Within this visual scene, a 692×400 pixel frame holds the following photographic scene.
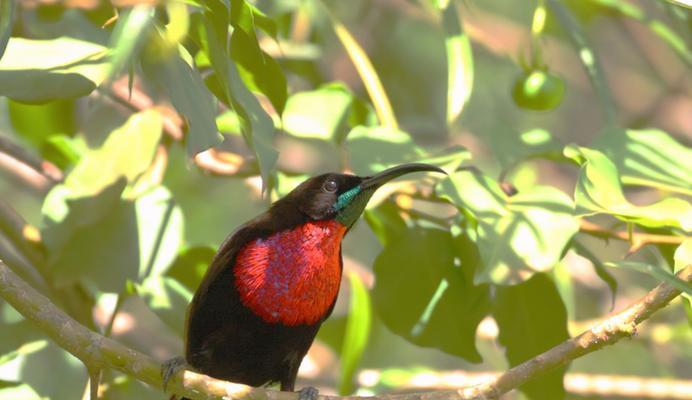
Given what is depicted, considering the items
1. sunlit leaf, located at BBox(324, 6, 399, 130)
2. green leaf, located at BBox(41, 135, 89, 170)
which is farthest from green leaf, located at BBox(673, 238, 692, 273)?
green leaf, located at BBox(41, 135, 89, 170)

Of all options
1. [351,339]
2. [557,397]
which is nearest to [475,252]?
[557,397]

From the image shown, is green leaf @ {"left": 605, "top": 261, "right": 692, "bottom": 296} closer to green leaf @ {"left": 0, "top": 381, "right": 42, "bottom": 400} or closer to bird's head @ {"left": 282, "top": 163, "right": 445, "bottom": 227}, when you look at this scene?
bird's head @ {"left": 282, "top": 163, "right": 445, "bottom": 227}

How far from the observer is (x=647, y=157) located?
291 cm

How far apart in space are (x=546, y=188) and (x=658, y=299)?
1.87 feet

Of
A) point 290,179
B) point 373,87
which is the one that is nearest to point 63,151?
point 290,179

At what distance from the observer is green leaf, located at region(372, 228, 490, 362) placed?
299cm

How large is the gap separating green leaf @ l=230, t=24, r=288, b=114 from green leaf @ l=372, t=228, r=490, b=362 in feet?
2.01

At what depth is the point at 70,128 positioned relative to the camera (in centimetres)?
439

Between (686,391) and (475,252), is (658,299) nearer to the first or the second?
(475,252)

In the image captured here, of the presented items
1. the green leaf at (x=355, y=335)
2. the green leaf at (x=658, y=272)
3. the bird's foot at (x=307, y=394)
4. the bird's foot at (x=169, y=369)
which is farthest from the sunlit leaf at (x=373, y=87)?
the green leaf at (x=658, y=272)

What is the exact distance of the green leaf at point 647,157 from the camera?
2809 mm

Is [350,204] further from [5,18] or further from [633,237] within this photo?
[5,18]

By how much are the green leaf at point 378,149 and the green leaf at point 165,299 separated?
2.27 feet

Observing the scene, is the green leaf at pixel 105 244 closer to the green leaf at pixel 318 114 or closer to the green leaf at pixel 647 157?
the green leaf at pixel 318 114
